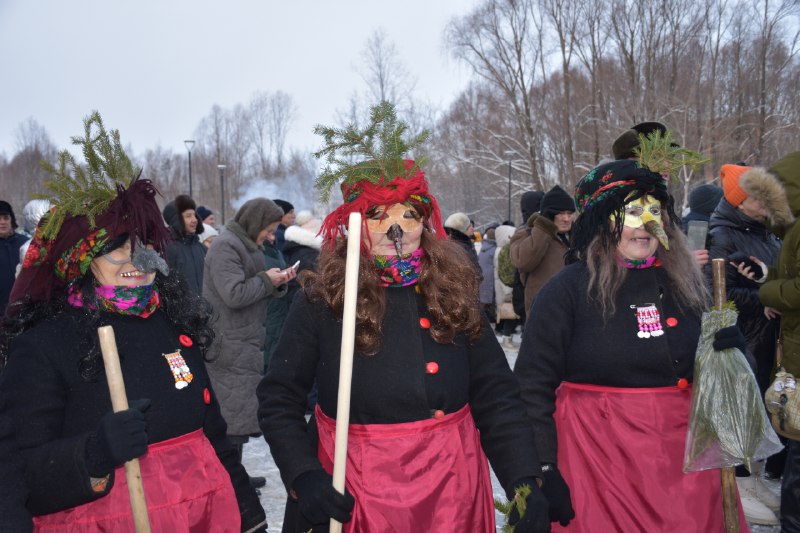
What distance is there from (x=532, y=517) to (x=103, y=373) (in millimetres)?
1425

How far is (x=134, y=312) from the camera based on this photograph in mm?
2471

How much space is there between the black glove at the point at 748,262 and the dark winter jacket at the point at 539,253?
193cm

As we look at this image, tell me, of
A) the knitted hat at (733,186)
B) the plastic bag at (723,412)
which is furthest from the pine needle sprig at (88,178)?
the knitted hat at (733,186)

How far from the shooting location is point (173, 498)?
2.32 m

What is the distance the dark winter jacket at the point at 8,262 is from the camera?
6754 mm

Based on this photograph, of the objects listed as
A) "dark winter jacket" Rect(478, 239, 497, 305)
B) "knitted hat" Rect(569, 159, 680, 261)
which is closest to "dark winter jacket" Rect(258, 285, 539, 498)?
"knitted hat" Rect(569, 159, 680, 261)

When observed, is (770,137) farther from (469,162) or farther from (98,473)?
(98,473)

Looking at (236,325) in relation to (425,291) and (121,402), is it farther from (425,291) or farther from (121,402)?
(121,402)

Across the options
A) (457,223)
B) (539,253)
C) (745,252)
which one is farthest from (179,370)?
(457,223)

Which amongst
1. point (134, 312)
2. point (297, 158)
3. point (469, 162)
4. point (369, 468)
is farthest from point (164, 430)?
point (297, 158)

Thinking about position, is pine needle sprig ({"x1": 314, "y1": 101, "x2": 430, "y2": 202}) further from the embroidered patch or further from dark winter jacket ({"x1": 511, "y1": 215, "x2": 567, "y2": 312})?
dark winter jacket ({"x1": 511, "y1": 215, "x2": 567, "y2": 312})

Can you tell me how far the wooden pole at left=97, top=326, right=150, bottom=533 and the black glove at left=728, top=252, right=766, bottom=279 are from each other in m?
3.80

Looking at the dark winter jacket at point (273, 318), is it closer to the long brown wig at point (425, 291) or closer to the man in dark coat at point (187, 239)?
the man in dark coat at point (187, 239)

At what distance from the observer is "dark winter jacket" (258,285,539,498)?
236 cm
